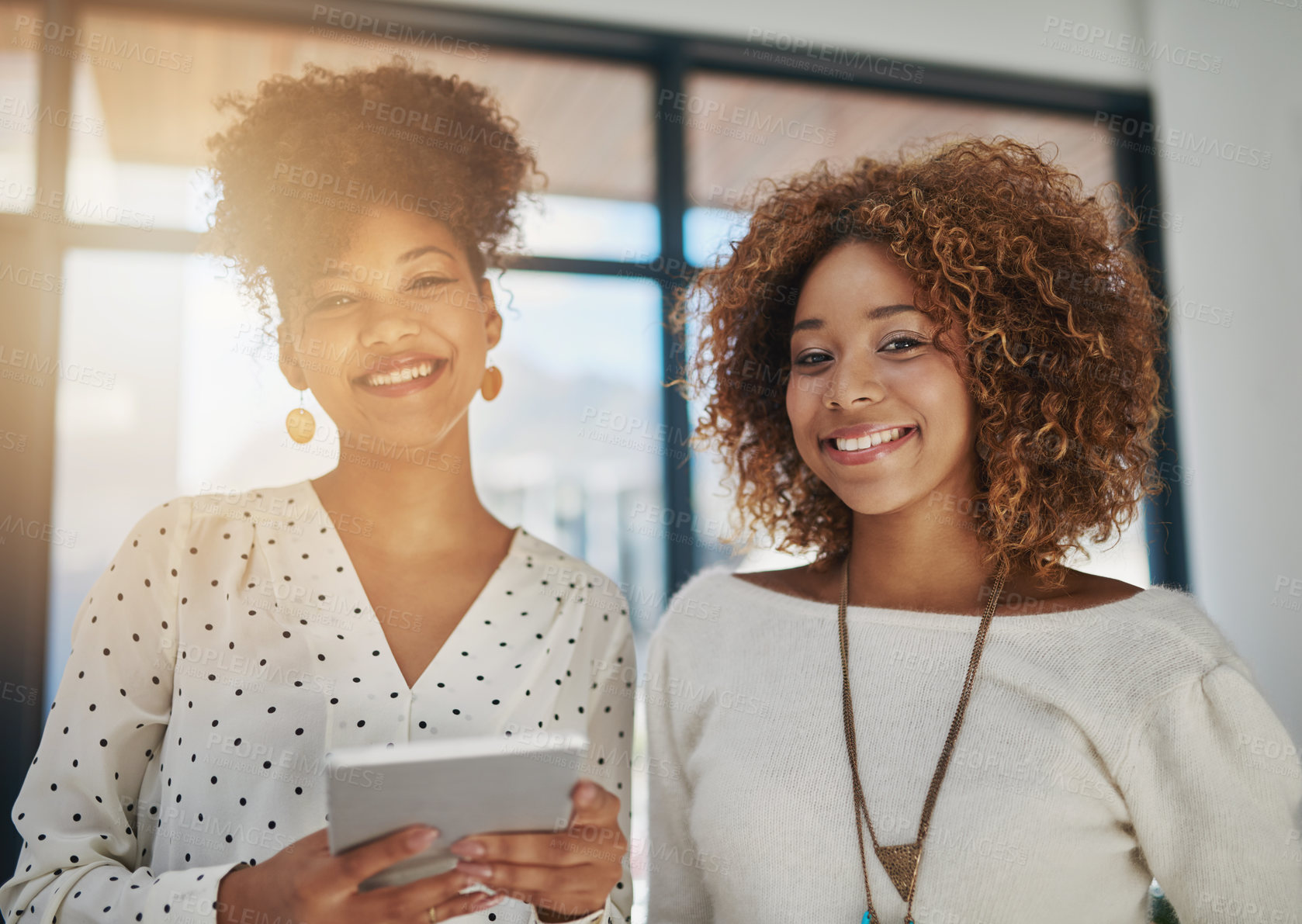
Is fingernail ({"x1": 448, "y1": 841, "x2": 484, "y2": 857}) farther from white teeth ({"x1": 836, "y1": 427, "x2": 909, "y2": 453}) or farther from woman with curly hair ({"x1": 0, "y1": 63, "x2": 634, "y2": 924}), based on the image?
white teeth ({"x1": 836, "y1": 427, "x2": 909, "y2": 453})

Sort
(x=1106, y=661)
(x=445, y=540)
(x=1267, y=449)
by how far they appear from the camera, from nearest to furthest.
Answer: (x=1106, y=661), (x=445, y=540), (x=1267, y=449)

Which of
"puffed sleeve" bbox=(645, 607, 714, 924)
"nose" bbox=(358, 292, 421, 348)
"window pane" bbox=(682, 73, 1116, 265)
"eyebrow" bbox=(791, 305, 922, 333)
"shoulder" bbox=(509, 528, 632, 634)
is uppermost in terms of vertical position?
"window pane" bbox=(682, 73, 1116, 265)

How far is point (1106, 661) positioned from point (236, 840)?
145cm

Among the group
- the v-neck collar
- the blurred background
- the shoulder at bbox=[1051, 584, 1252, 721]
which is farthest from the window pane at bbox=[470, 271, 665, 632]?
the shoulder at bbox=[1051, 584, 1252, 721]

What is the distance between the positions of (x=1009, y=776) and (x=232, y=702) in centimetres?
129

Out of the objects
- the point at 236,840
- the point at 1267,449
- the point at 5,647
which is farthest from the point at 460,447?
the point at 1267,449

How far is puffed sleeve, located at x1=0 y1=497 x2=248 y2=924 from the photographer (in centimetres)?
148

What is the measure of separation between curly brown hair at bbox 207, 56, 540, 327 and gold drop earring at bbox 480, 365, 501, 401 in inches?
8.9

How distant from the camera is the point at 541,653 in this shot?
1.78 meters

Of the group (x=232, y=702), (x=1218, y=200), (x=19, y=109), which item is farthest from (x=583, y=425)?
(x=1218, y=200)

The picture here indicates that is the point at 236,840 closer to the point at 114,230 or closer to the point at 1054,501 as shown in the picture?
the point at 114,230

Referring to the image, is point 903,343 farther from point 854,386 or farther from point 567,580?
point 567,580

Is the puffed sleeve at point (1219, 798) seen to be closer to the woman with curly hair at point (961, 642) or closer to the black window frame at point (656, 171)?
the woman with curly hair at point (961, 642)

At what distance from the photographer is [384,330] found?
68.9 inches
